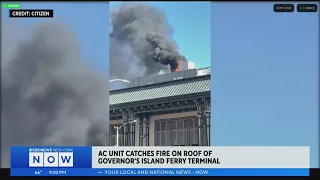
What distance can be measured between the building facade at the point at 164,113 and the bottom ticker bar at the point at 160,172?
347 millimetres

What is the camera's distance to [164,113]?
22.9ft

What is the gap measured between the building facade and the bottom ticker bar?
347mm

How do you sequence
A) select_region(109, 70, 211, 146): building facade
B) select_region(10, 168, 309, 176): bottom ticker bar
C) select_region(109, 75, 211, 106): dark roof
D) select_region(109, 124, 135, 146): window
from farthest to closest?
select_region(109, 75, 211, 106): dark roof
select_region(109, 70, 211, 146): building facade
select_region(109, 124, 135, 146): window
select_region(10, 168, 309, 176): bottom ticker bar

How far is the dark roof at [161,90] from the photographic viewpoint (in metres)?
6.34

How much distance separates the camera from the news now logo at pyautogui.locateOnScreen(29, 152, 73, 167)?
5.86 m

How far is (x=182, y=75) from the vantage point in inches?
276

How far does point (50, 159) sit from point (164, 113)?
6.25 feet

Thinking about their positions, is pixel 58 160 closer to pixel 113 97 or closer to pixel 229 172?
pixel 113 97

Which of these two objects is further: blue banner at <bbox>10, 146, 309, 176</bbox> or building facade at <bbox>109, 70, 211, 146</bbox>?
building facade at <bbox>109, 70, 211, 146</bbox>

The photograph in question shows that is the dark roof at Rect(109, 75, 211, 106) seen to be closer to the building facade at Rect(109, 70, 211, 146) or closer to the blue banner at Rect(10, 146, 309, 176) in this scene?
the building facade at Rect(109, 70, 211, 146)

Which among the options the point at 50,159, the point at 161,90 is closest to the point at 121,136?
the point at 50,159

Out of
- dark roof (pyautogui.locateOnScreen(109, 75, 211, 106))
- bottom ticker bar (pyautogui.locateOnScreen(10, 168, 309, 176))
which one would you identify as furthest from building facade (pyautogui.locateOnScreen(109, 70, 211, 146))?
bottom ticker bar (pyautogui.locateOnScreen(10, 168, 309, 176))

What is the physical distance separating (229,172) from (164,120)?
1.61 m
